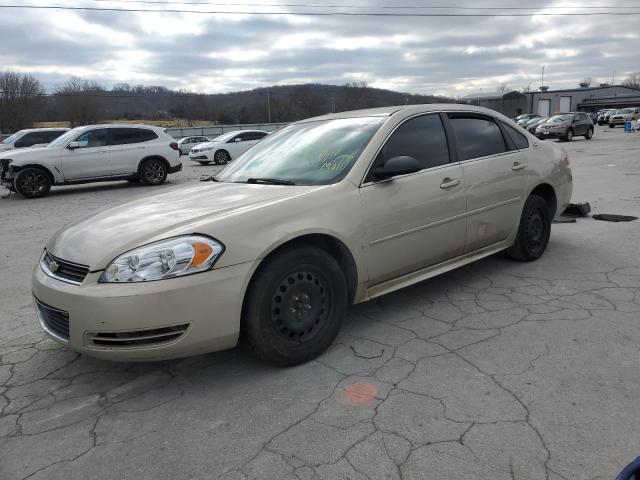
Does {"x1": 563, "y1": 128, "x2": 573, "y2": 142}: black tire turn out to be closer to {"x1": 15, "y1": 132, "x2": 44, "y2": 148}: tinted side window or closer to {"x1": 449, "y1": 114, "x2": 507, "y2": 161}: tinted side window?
{"x1": 15, "y1": 132, "x2": 44, "y2": 148}: tinted side window

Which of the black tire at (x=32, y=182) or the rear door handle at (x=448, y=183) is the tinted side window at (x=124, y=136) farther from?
the rear door handle at (x=448, y=183)

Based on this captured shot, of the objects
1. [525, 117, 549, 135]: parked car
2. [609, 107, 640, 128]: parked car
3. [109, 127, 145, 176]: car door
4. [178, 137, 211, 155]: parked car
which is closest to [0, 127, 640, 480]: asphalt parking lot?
[109, 127, 145, 176]: car door

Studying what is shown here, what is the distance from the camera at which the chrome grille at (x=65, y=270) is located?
2.84m

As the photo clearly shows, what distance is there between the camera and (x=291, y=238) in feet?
10.0

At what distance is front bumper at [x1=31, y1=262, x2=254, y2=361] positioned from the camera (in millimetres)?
2656

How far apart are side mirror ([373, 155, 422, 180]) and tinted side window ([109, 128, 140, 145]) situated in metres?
11.5

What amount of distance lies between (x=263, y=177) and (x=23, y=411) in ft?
7.06

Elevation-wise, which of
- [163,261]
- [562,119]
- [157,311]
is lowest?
[157,311]

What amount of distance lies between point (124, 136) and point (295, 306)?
11.9 m

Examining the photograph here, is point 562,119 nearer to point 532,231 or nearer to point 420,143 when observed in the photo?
point 532,231

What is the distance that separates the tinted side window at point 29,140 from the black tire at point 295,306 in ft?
59.4

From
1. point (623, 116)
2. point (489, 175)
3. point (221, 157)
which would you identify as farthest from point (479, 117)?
point (623, 116)

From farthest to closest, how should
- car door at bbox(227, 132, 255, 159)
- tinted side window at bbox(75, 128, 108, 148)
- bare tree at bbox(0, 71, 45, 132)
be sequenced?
bare tree at bbox(0, 71, 45, 132) < car door at bbox(227, 132, 255, 159) < tinted side window at bbox(75, 128, 108, 148)

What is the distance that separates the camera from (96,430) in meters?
2.62
